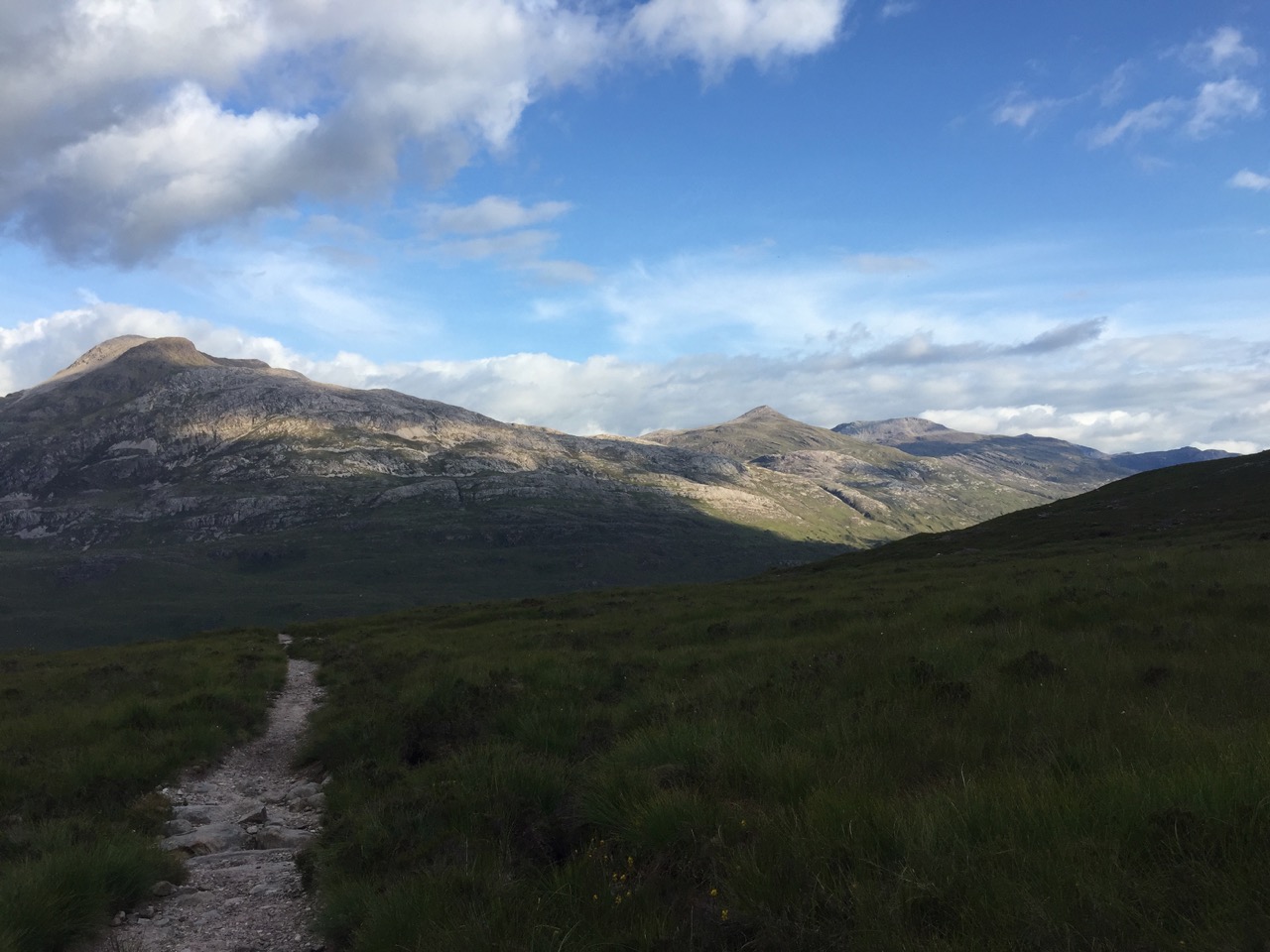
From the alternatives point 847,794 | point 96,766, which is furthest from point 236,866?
point 847,794

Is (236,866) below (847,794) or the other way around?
below

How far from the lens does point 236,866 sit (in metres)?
9.95

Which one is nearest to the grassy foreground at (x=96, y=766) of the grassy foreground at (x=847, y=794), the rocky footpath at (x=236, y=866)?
the rocky footpath at (x=236, y=866)

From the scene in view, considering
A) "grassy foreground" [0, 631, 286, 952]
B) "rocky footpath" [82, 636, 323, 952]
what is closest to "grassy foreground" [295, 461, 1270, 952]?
"rocky footpath" [82, 636, 323, 952]

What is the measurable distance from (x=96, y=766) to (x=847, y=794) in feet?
47.5

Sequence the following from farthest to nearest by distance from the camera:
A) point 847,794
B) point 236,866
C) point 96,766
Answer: point 96,766 → point 236,866 → point 847,794

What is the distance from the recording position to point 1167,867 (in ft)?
15.5

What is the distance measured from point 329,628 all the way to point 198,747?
1485 inches

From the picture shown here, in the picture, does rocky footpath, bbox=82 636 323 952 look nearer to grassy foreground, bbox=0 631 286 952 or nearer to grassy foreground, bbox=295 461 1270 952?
grassy foreground, bbox=0 631 286 952

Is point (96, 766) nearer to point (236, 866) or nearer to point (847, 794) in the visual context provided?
point (236, 866)

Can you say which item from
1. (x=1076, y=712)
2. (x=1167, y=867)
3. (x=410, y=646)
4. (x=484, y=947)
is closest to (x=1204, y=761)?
(x=1167, y=867)

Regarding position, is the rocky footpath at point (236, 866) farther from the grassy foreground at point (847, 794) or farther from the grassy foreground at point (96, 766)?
the grassy foreground at point (847, 794)

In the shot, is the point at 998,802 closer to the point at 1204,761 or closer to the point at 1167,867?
→ the point at 1167,867

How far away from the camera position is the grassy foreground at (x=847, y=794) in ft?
15.6
